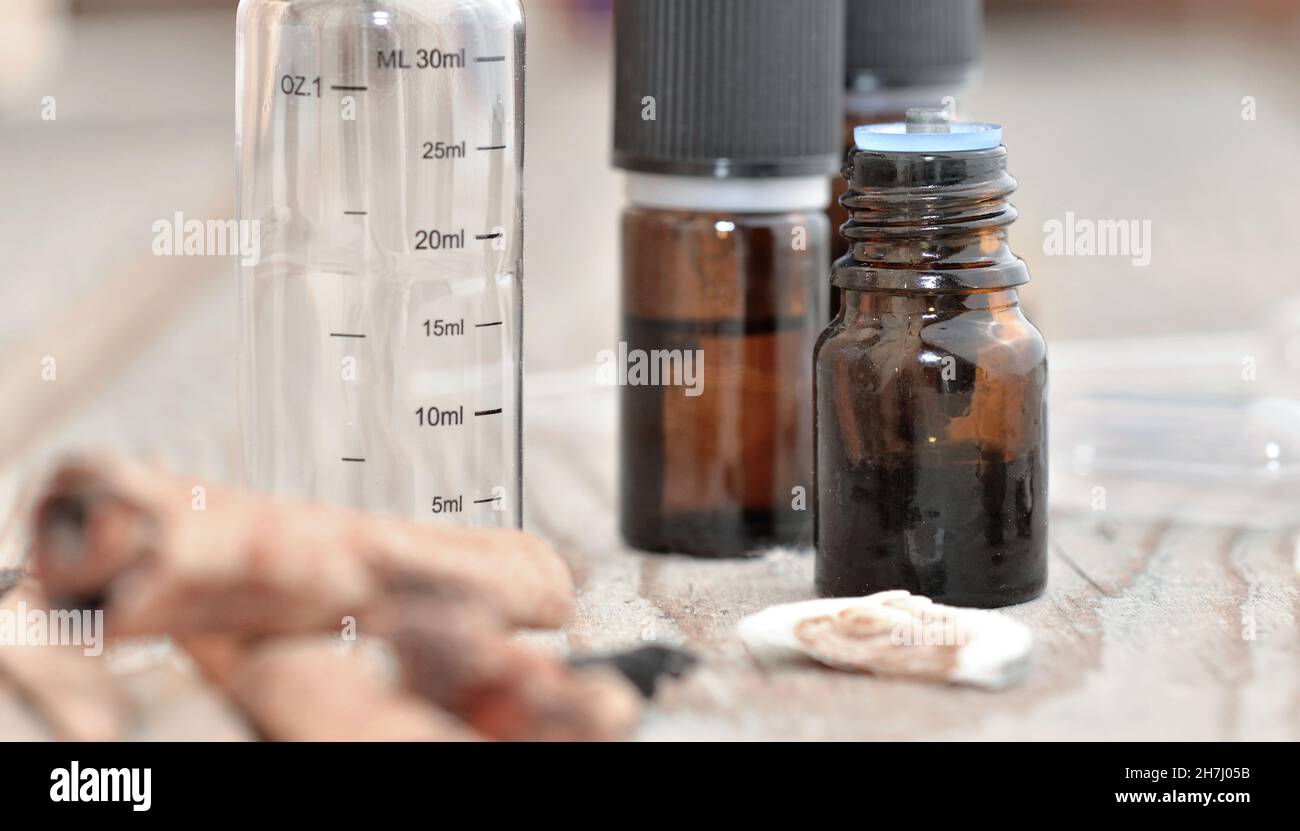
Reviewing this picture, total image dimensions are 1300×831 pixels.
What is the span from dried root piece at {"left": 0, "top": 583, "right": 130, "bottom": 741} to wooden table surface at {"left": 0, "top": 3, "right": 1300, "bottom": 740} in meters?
0.01

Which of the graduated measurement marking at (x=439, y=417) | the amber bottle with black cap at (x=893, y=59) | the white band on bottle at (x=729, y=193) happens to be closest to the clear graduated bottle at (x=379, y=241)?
the graduated measurement marking at (x=439, y=417)

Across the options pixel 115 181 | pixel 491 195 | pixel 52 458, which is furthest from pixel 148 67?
pixel 491 195

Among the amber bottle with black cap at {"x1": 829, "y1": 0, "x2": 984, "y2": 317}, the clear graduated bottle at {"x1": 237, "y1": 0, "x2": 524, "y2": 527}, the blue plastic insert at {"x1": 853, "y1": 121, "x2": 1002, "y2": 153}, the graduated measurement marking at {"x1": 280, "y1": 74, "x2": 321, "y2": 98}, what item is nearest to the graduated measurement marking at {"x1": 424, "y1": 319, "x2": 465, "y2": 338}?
the clear graduated bottle at {"x1": 237, "y1": 0, "x2": 524, "y2": 527}

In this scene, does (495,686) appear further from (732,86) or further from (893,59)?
(893,59)

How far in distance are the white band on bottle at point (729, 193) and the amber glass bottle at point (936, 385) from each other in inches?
4.4

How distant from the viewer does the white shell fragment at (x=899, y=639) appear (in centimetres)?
76

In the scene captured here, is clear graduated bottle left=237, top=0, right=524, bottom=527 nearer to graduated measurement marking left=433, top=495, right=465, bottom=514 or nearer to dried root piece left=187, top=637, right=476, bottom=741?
graduated measurement marking left=433, top=495, right=465, bottom=514

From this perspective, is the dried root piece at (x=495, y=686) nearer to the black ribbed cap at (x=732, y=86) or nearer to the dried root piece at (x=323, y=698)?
the dried root piece at (x=323, y=698)

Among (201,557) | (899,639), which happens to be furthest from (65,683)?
(899,639)

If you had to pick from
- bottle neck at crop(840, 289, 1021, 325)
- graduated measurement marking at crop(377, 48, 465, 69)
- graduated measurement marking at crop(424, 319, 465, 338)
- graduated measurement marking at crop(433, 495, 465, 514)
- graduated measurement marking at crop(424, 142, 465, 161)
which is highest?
graduated measurement marking at crop(377, 48, 465, 69)

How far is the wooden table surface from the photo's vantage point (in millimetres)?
730

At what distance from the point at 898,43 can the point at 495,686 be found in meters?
0.70

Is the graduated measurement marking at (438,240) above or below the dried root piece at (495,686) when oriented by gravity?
above

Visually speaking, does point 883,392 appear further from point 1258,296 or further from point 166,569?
point 1258,296
